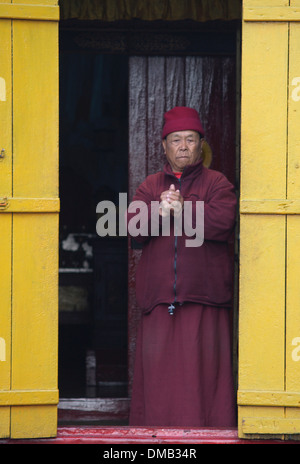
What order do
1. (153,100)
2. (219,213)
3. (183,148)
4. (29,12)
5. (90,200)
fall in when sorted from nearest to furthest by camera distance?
(29,12)
(219,213)
(183,148)
(153,100)
(90,200)

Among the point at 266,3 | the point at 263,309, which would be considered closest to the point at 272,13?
the point at 266,3

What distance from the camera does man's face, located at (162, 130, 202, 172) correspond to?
4051 millimetres

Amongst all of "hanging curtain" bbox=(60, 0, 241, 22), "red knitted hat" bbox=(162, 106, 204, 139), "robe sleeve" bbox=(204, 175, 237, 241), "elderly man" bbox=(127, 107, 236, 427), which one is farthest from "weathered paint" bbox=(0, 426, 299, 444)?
"hanging curtain" bbox=(60, 0, 241, 22)

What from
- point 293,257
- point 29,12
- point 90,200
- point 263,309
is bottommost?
point 263,309

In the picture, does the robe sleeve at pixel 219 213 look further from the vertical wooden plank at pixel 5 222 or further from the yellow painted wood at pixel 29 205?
the vertical wooden plank at pixel 5 222

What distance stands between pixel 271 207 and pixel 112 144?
4105 mm

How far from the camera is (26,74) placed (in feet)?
11.2

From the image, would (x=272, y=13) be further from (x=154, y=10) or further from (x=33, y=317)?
(x=33, y=317)

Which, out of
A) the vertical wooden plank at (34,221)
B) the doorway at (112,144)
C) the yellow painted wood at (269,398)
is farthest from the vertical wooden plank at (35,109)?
the doorway at (112,144)

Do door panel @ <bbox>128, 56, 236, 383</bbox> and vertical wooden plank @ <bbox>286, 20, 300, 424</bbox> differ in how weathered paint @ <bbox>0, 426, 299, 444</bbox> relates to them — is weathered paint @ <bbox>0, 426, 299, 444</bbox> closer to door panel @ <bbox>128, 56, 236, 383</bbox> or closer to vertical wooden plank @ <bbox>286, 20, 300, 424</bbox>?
vertical wooden plank @ <bbox>286, 20, 300, 424</bbox>

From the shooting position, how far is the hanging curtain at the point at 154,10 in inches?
185

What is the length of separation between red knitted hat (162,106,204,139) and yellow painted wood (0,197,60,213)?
3.20 feet

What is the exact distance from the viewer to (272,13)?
11.2ft

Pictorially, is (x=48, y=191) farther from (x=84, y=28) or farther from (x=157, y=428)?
(x=84, y=28)
